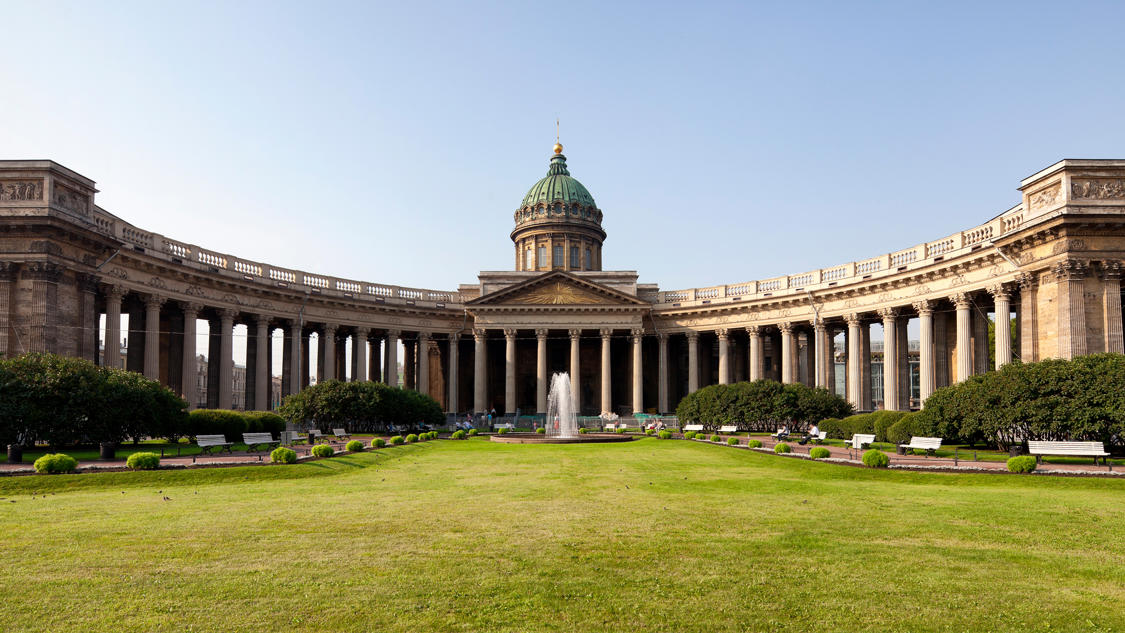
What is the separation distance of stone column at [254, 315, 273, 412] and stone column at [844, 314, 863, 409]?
4121 cm

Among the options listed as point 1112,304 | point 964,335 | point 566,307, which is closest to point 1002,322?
point 964,335

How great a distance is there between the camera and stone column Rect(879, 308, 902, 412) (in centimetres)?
4631

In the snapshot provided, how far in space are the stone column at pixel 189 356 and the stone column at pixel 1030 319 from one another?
46221 millimetres

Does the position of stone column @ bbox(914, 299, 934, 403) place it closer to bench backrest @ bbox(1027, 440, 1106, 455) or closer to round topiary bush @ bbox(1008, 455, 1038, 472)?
bench backrest @ bbox(1027, 440, 1106, 455)

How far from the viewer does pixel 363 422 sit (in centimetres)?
4184

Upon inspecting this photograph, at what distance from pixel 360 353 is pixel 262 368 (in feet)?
28.8

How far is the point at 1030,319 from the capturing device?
114ft

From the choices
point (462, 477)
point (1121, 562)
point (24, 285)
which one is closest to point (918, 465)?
point (1121, 562)

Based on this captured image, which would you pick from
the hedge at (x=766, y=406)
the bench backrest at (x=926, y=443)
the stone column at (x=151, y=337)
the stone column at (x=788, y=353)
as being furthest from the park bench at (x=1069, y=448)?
the stone column at (x=151, y=337)

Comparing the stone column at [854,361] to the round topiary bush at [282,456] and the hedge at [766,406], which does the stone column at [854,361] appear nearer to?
the hedge at [766,406]

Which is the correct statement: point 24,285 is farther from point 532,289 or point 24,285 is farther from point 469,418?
point 532,289

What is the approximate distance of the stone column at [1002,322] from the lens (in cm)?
3766

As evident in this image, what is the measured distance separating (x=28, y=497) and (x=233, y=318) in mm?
33376

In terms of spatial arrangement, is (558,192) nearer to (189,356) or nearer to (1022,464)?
(189,356)
